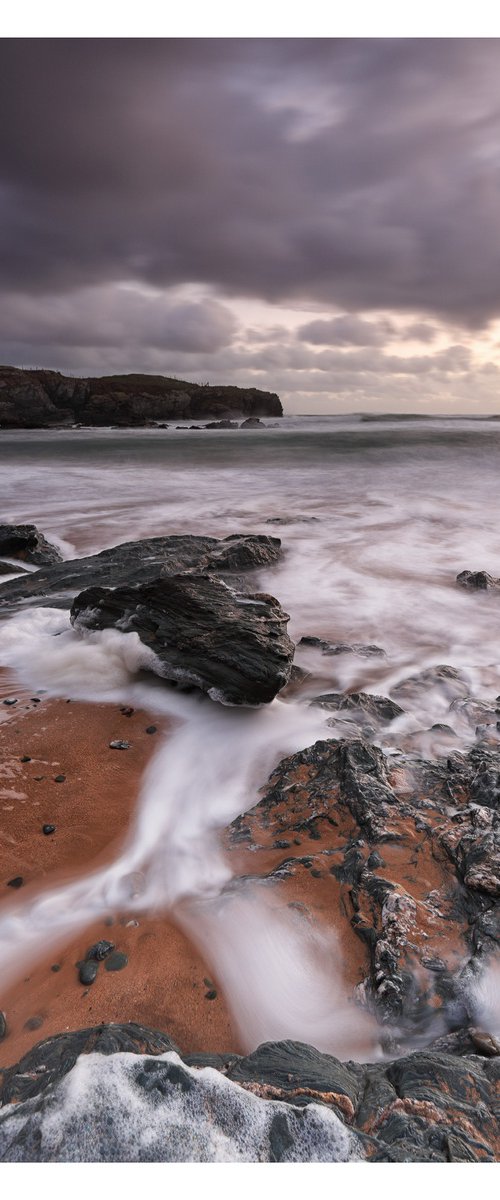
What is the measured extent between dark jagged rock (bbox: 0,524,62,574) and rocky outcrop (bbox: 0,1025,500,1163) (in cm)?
726

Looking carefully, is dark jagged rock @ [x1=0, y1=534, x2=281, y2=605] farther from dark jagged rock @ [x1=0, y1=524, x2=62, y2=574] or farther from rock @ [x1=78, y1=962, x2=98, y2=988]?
rock @ [x1=78, y1=962, x2=98, y2=988]

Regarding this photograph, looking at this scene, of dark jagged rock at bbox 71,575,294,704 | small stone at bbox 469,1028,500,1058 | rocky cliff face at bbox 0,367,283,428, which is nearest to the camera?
small stone at bbox 469,1028,500,1058

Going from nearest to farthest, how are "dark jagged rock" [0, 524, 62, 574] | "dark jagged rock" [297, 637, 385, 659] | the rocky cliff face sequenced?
"dark jagged rock" [297, 637, 385, 659] → "dark jagged rock" [0, 524, 62, 574] → the rocky cliff face

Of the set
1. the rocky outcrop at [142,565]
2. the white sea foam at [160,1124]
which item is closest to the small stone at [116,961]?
the white sea foam at [160,1124]

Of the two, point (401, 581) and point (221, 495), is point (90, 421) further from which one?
point (401, 581)

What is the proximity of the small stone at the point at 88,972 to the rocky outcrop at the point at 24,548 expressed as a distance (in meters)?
6.81

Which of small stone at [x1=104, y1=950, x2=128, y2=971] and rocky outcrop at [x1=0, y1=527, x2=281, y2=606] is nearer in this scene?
small stone at [x1=104, y1=950, x2=128, y2=971]

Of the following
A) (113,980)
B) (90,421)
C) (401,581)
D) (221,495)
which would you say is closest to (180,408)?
(90,421)

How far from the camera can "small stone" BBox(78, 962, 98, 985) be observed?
1.97 meters

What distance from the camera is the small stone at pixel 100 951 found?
206 centimetres

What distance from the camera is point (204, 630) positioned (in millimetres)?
4270

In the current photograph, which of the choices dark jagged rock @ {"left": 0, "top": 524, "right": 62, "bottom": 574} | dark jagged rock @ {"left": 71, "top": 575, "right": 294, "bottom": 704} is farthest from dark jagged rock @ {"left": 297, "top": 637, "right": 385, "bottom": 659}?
dark jagged rock @ {"left": 0, "top": 524, "right": 62, "bottom": 574}

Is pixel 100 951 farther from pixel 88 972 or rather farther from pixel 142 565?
pixel 142 565

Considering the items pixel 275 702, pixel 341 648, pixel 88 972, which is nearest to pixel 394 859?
pixel 88 972
